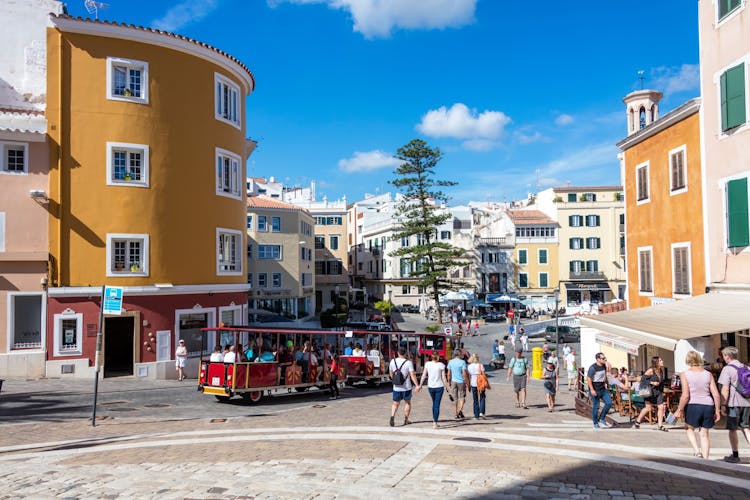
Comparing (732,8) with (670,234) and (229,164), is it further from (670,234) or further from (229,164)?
(229,164)

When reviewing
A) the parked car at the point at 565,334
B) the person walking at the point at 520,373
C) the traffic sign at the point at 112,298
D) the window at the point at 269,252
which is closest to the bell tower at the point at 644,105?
the parked car at the point at 565,334

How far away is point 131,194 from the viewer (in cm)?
2561

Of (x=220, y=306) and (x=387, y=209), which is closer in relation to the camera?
(x=220, y=306)

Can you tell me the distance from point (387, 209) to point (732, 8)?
71409 millimetres

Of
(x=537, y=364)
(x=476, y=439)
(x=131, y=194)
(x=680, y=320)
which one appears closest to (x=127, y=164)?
(x=131, y=194)

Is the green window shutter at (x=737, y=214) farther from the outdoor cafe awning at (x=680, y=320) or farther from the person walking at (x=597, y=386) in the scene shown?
the person walking at (x=597, y=386)

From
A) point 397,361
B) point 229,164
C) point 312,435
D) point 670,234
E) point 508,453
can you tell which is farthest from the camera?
point 229,164

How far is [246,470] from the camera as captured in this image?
411 inches

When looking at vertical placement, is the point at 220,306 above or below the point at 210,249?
below

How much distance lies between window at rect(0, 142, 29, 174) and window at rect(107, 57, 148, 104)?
13.2ft

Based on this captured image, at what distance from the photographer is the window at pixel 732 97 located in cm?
1762

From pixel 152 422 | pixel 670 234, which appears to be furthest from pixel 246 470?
pixel 670 234

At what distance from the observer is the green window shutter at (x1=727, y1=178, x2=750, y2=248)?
1767 centimetres

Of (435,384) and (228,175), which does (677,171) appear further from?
(228,175)
